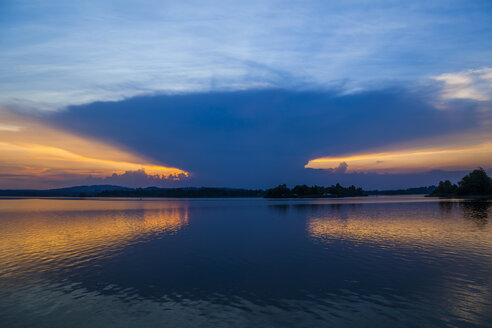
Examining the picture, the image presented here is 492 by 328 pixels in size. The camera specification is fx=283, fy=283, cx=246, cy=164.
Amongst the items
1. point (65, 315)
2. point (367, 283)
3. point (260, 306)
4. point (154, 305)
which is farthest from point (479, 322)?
point (65, 315)

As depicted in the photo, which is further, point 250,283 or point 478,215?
point 478,215

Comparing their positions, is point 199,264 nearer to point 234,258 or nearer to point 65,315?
point 234,258

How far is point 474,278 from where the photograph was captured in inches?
953

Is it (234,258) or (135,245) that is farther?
(135,245)

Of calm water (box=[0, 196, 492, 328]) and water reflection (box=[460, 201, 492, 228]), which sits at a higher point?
water reflection (box=[460, 201, 492, 228])

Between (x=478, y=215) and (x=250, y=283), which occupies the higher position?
(x=478, y=215)

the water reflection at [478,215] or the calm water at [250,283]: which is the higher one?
the water reflection at [478,215]

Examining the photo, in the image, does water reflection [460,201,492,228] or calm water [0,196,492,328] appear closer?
calm water [0,196,492,328]

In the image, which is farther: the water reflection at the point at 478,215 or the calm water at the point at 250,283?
the water reflection at the point at 478,215

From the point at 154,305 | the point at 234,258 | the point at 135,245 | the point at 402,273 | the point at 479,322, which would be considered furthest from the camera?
the point at 135,245

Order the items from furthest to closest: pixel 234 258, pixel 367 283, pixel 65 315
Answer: pixel 234 258 < pixel 367 283 < pixel 65 315

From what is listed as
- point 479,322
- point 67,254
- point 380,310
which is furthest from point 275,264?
point 67,254

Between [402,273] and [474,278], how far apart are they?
17.9 ft

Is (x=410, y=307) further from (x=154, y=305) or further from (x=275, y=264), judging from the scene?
(x=154, y=305)
